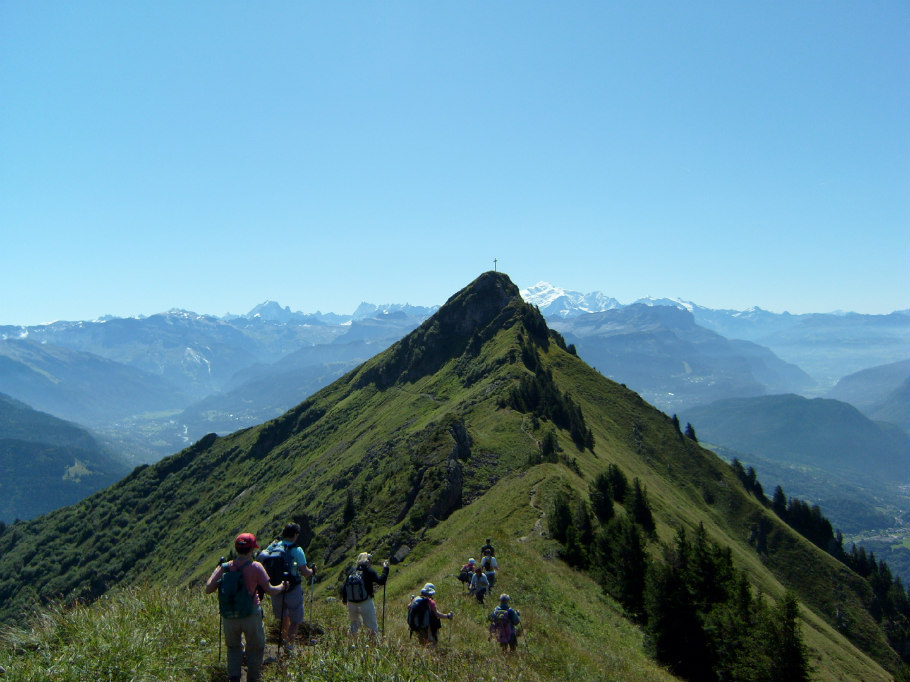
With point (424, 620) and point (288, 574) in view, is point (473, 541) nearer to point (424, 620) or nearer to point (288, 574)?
point (424, 620)

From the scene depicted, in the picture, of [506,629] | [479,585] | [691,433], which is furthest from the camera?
[691,433]

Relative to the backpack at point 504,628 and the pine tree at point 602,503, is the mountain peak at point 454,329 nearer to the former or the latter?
the pine tree at point 602,503

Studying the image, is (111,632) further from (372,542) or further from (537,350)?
(537,350)

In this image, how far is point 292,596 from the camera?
12961 millimetres

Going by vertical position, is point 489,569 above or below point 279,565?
below

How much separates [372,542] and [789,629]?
42601 mm

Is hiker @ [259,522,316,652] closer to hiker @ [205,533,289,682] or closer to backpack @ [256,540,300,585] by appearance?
backpack @ [256,540,300,585]

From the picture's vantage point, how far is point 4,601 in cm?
13650

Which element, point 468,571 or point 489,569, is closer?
point 489,569

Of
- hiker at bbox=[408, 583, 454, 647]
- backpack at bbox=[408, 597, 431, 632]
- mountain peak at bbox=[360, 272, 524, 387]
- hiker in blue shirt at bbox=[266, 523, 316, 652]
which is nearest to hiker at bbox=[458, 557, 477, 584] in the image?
hiker at bbox=[408, 583, 454, 647]

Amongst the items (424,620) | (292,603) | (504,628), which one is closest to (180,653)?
(292,603)

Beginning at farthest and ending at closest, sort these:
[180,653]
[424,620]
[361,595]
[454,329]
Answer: [454,329] < [424,620] < [361,595] < [180,653]

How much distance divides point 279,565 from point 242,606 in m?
1.74

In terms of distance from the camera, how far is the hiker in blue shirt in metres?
12.8
